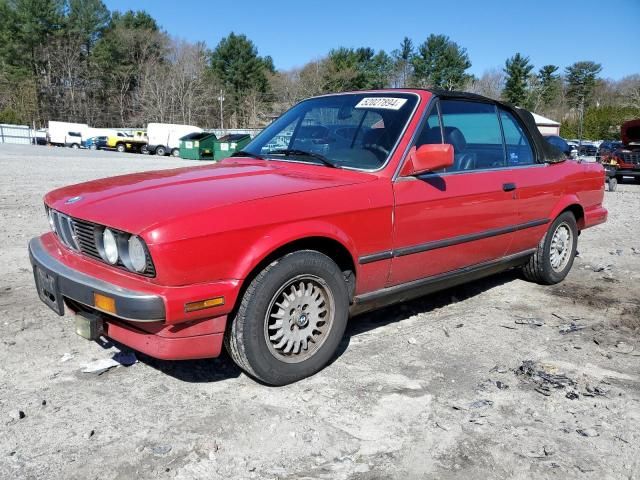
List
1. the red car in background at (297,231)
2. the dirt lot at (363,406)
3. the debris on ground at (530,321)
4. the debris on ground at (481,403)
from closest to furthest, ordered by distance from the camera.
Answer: the dirt lot at (363,406), the red car in background at (297,231), the debris on ground at (481,403), the debris on ground at (530,321)

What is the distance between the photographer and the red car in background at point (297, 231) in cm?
261

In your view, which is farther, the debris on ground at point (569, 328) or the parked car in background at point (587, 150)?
the parked car in background at point (587, 150)

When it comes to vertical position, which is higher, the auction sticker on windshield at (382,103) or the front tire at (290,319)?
the auction sticker on windshield at (382,103)

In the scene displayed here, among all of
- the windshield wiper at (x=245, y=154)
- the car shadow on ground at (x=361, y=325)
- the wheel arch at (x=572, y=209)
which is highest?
the windshield wiper at (x=245, y=154)

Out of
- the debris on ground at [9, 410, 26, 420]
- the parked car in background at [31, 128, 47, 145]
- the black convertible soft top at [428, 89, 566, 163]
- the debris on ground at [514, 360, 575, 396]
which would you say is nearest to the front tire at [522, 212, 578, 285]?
the black convertible soft top at [428, 89, 566, 163]

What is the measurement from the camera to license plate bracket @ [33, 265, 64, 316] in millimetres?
2918

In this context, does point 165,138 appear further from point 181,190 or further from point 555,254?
point 181,190

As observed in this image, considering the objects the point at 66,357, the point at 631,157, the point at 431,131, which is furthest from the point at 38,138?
the point at 431,131

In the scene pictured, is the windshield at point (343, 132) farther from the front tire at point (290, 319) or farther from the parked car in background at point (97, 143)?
the parked car in background at point (97, 143)

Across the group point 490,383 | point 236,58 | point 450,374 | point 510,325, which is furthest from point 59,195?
point 236,58

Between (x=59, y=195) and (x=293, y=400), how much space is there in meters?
1.94

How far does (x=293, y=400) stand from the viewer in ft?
9.59

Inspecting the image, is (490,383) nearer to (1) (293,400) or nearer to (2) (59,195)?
(1) (293,400)

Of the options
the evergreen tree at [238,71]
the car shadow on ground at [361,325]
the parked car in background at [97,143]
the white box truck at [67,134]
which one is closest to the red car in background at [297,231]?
the car shadow on ground at [361,325]
